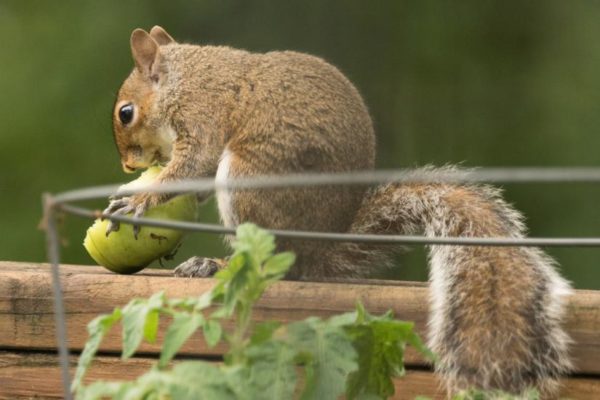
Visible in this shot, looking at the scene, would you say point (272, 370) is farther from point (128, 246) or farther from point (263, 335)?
point (128, 246)

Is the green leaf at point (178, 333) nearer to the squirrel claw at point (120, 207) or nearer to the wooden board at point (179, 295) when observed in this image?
the wooden board at point (179, 295)

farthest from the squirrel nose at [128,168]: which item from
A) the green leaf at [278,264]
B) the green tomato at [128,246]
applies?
the green leaf at [278,264]

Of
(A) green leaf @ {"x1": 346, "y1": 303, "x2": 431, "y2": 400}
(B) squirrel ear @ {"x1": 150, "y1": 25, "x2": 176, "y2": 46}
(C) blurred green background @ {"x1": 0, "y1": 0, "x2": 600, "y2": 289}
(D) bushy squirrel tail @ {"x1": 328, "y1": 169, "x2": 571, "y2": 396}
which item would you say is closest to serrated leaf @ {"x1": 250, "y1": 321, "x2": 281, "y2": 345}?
(A) green leaf @ {"x1": 346, "y1": 303, "x2": 431, "y2": 400}

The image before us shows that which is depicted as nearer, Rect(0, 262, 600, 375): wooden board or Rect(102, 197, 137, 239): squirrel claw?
Rect(0, 262, 600, 375): wooden board

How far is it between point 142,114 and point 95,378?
856 mm

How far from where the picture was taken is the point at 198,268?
7.28 feet

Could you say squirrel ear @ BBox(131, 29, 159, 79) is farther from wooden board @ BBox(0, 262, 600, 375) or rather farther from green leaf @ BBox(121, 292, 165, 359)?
green leaf @ BBox(121, 292, 165, 359)

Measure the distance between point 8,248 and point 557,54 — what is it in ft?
6.24

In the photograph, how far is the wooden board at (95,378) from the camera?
1.73 meters

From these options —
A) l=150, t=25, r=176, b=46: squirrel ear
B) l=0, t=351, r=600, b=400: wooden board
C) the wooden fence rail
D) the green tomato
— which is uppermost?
l=150, t=25, r=176, b=46: squirrel ear

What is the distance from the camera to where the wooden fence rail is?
1762 millimetres

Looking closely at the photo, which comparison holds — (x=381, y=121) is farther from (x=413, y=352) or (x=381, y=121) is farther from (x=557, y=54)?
(x=413, y=352)

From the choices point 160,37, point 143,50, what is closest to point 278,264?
point 143,50

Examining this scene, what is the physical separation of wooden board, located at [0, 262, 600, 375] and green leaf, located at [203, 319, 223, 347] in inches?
15.8
